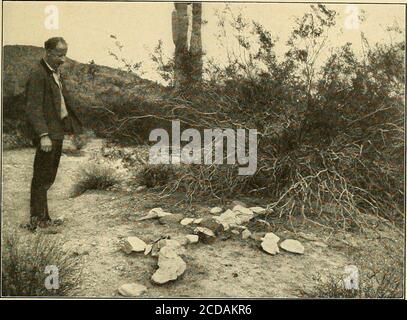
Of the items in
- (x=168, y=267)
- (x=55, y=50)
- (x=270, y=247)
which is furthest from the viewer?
(x=55, y=50)

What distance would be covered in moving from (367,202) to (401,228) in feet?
1.15

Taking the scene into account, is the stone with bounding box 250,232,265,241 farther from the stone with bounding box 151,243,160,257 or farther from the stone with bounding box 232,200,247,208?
the stone with bounding box 151,243,160,257

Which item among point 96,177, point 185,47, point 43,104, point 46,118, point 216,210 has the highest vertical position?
point 185,47

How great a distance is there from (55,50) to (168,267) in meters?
2.04

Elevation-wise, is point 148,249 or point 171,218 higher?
point 171,218

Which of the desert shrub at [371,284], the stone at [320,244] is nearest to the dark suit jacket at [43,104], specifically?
the stone at [320,244]

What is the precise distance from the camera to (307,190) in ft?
13.1

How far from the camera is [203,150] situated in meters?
4.08

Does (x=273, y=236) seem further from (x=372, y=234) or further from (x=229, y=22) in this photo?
(x=229, y=22)

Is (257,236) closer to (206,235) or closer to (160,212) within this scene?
(206,235)

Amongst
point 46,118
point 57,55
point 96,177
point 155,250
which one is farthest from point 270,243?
point 57,55

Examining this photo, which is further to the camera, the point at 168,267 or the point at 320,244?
the point at 320,244
